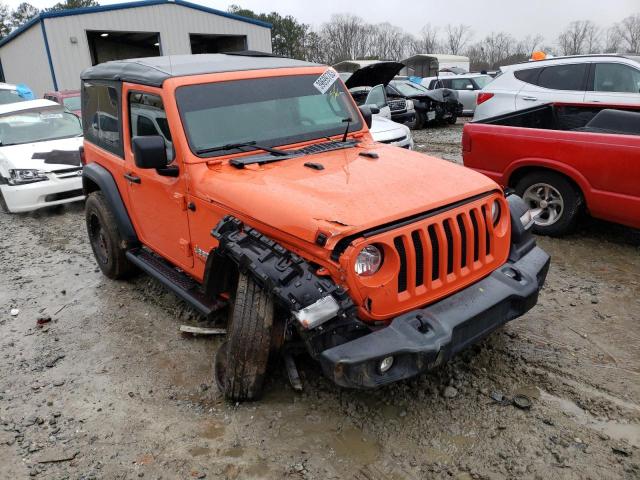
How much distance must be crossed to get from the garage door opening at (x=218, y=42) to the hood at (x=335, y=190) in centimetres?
2234

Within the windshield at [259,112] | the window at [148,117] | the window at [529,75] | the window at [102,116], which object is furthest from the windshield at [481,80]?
the window at [148,117]

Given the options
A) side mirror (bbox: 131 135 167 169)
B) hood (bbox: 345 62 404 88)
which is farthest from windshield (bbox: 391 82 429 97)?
side mirror (bbox: 131 135 167 169)

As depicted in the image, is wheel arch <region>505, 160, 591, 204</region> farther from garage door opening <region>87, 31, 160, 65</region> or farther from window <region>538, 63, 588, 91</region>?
garage door opening <region>87, 31, 160, 65</region>

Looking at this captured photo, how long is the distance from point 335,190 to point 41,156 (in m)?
6.48

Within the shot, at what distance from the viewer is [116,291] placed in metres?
4.95

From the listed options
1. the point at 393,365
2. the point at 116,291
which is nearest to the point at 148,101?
the point at 116,291

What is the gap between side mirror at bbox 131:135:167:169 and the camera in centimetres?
326

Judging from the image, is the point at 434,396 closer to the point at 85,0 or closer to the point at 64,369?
the point at 64,369

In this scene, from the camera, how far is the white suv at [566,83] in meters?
7.81

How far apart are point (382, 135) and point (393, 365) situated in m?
6.24

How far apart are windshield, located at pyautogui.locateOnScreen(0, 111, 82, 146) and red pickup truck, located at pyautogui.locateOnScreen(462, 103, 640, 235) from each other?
261 inches

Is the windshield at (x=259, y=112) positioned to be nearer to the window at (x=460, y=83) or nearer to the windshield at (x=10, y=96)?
the windshield at (x=10, y=96)

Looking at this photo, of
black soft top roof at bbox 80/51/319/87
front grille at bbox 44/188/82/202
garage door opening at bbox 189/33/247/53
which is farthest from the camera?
garage door opening at bbox 189/33/247/53

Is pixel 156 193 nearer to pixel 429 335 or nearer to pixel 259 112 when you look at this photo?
pixel 259 112
